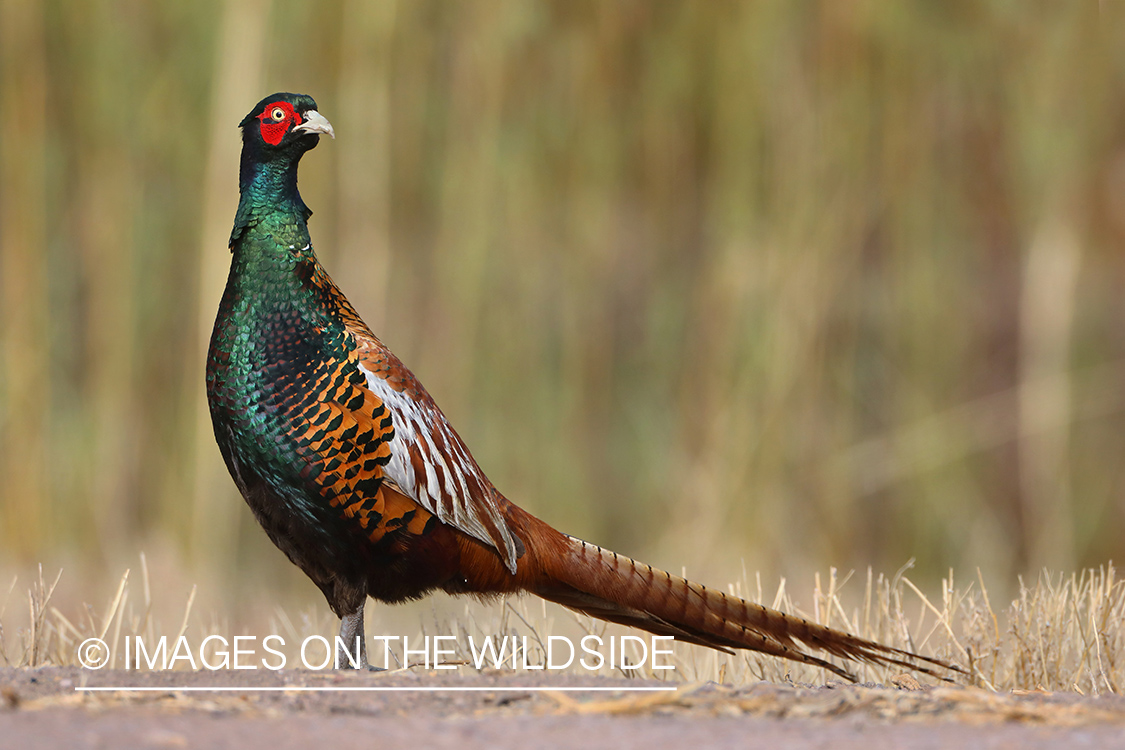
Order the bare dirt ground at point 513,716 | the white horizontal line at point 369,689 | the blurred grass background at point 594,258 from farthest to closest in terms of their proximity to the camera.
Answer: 1. the blurred grass background at point 594,258
2. the white horizontal line at point 369,689
3. the bare dirt ground at point 513,716

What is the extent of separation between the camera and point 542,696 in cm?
207

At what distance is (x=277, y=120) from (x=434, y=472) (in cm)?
87

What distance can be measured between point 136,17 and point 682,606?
494 cm

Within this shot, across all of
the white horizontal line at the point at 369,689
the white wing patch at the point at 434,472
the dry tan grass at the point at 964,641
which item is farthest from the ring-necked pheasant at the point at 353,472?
the white horizontal line at the point at 369,689

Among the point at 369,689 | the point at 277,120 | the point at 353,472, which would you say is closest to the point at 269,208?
the point at 277,120

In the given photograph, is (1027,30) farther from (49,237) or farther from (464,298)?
(49,237)

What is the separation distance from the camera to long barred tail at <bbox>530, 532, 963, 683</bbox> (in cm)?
263

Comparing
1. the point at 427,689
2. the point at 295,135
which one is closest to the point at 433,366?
the point at 295,135

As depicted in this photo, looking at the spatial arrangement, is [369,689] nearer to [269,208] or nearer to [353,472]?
[353,472]

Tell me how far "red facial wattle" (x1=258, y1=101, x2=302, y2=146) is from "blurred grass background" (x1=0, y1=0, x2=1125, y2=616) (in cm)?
308

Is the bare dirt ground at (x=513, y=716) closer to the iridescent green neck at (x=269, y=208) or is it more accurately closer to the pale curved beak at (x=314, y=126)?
the iridescent green neck at (x=269, y=208)

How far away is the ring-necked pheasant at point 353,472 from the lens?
97.0 inches

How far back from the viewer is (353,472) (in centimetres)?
247

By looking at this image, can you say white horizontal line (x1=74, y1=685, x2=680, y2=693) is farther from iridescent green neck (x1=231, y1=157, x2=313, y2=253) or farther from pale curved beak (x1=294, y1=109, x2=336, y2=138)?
pale curved beak (x1=294, y1=109, x2=336, y2=138)
